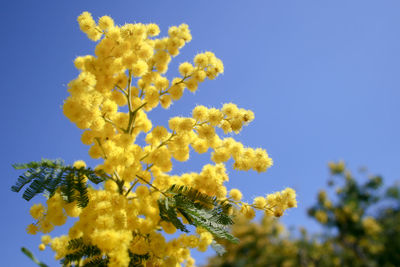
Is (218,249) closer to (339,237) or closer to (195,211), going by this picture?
(195,211)

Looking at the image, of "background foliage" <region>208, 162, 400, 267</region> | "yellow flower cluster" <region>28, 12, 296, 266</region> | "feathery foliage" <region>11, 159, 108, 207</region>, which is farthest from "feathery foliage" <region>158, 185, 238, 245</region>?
"background foliage" <region>208, 162, 400, 267</region>

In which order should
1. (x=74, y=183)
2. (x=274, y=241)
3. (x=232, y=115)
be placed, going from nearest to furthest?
(x=74, y=183) < (x=232, y=115) < (x=274, y=241)

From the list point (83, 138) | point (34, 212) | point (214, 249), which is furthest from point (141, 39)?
point (214, 249)

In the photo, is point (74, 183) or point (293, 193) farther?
point (293, 193)

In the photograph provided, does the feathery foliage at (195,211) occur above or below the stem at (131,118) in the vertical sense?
below

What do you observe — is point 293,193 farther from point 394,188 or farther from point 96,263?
point 394,188

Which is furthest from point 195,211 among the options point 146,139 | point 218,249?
point 146,139

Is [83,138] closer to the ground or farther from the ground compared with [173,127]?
closer to the ground

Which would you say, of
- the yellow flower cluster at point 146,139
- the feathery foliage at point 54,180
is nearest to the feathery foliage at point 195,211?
the yellow flower cluster at point 146,139

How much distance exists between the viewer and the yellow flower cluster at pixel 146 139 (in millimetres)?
1893

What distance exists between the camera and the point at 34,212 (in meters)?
2.06

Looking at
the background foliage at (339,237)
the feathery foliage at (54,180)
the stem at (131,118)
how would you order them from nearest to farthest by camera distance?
the feathery foliage at (54,180)
the stem at (131,118)
the background foliage at (339,237)

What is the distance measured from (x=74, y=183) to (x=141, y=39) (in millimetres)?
1234

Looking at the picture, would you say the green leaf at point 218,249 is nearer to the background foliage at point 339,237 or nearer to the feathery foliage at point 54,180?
the feathery foliage at point 54,180
